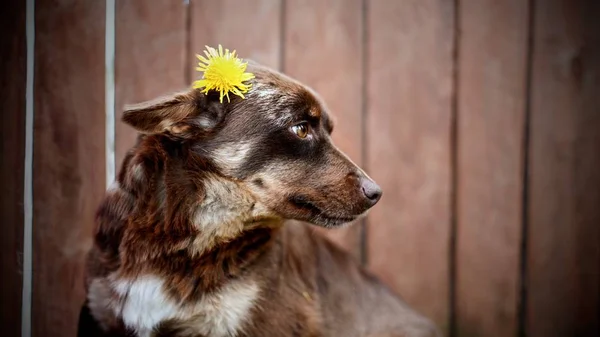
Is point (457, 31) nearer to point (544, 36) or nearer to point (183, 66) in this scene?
point (544, 36)

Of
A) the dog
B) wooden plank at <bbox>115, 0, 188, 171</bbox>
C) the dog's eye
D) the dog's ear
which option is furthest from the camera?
wooden plank at <bbox>115, 0, 188, 171</bbox>

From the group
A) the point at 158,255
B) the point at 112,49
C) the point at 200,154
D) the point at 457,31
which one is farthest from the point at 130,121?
the point at 457,31

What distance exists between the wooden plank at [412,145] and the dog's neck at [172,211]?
1.12 meters

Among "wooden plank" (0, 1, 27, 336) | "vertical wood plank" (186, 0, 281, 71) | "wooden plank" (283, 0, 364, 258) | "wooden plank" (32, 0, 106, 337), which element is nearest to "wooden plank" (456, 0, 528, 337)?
"wooden plank" (283, 0, 364, 258)

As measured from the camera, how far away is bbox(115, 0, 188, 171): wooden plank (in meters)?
2.55

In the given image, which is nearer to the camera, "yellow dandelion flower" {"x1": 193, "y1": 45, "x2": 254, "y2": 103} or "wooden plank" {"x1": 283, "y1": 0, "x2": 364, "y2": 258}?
"yellow dandelion flower" {"x1": 193, "y1": 45, "x2": 254, "y2": 103}

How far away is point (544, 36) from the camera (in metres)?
3.00

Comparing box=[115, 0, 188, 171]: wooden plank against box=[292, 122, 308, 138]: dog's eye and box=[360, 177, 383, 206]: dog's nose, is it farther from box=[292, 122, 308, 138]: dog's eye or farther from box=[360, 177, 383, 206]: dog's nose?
box=[360, 177, 383, 206]: dog's nose

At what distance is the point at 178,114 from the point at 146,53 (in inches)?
29.3

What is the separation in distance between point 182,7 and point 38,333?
164cm

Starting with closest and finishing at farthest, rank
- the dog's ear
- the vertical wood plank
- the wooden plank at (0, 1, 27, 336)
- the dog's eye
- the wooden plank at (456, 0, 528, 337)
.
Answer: the dog's ear < the dog's eye < the wooden plank at (0, 1, 27, 336) < the vertical wood plank < the wooden plank at (456, 0, 528, 337)

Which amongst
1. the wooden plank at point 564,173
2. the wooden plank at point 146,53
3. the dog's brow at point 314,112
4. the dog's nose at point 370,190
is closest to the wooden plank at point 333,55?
the wooden plank at point 146,53

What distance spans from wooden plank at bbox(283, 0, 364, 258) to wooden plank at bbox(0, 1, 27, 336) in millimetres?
1246

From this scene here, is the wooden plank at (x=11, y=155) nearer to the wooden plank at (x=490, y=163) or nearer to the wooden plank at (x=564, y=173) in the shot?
the wooden plank at (x=490, y=163)
